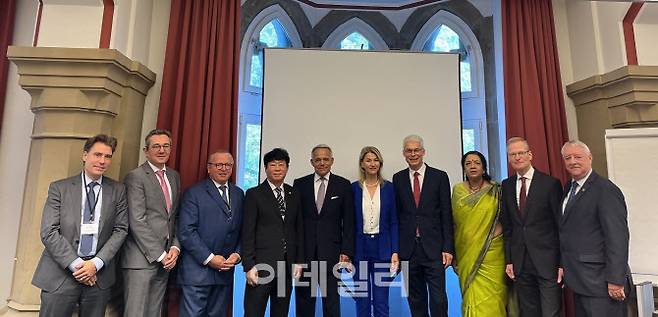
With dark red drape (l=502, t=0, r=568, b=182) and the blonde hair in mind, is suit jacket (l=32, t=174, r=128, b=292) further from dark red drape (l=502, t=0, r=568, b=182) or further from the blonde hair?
dark red drape (l=502, t=0, r=568, b=182)

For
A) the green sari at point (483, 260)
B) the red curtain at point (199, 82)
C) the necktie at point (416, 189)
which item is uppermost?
the red curtain at point (199, 82)

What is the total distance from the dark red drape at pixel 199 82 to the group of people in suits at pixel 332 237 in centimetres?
39

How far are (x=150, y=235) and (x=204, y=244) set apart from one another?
0.28 m

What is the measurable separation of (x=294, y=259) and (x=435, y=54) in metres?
2.16

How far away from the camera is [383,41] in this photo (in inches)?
183

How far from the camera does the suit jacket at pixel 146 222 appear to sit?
2.02 m

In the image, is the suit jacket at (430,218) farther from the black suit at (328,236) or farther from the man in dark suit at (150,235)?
the man in dark suit at (150,235)

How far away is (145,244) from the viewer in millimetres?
2014

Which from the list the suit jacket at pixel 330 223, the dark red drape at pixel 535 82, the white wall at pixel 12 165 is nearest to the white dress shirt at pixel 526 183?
the dark red drape at pixel 535 82

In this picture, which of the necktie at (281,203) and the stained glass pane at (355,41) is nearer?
the necktie at (281,203)

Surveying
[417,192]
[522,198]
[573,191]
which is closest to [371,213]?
[417,192]

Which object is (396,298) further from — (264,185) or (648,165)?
(648,165)

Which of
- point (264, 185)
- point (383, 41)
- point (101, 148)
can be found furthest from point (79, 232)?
point (383, 41)

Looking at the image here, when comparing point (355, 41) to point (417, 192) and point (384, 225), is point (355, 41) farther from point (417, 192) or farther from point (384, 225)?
point (384, 225)
